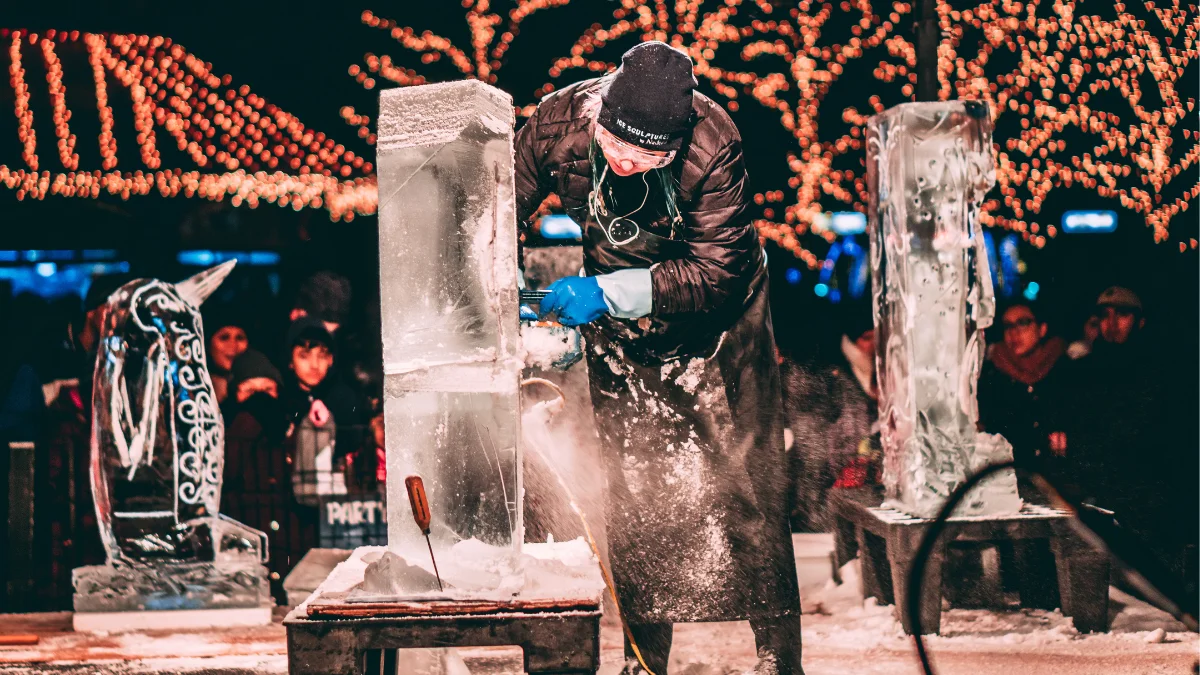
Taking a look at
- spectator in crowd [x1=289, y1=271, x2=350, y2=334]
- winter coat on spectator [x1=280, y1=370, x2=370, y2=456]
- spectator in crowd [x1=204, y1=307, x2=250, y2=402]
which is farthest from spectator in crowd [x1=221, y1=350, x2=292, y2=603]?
spectator in crowd [x1=289, y1=271, x2=350, y2=334]

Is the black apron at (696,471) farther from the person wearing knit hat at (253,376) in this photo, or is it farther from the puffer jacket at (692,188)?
the person wearing knit hat at (253,376)

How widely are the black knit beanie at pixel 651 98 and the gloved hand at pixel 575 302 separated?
0.51m

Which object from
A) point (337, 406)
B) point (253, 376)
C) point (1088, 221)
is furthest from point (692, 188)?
point (1088, 221)

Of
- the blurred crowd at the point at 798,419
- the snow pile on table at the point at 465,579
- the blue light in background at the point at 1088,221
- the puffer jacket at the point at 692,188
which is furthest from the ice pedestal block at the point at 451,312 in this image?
the blue light in background at the point at 1088,221

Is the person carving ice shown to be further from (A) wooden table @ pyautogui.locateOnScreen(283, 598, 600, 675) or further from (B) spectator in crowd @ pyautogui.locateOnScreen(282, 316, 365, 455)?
(B) spectator in crowd @ pyautogui.locateOnScreen(282, 316, 365, 455)

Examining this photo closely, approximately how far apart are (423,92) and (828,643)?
11.0ft

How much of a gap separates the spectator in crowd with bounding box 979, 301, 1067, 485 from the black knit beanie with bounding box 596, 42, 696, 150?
350cm

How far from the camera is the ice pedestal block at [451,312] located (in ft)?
9.68

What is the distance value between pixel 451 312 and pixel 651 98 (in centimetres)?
106

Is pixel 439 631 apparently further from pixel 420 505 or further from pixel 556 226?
pixel 556 226

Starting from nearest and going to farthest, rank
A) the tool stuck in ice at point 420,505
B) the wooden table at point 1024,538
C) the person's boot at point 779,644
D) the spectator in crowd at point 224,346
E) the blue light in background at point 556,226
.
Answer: the tool stuck in ice at point 420,505
the person's boot at point 779,644
the wooden table at point 1024,538
the spectator in crowd at point 224,346
the blue light in background at point 556,226

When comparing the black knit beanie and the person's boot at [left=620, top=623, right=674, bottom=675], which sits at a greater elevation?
the black knit beanie

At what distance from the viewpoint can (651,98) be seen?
11.6ft

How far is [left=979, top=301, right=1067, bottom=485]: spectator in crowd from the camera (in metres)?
6.39
